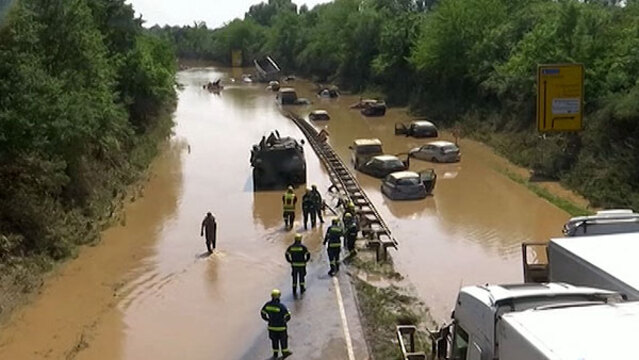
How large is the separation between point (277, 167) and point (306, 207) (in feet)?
22.0

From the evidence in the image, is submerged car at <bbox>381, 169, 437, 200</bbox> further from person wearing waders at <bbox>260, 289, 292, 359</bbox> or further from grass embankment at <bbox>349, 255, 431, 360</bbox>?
person wearing waders at <bbox>260, 289, 292, 359</bbox>

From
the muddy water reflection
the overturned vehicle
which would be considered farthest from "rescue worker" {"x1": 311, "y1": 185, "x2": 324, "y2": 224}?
the overturned vehicle

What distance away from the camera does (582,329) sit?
691 cm

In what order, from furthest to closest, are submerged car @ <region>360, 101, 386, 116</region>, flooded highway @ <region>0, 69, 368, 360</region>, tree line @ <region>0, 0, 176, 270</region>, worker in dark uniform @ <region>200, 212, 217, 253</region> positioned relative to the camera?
1. submerged car @ <region>360, 101, 386, 116</region>
2. worker in dark uniform @ <region>200, 212, 217, 253</region>
3. tree line @ <region>0, 0, 176, 270</region>
4. flooded highway @ <region>0, 69, 368, 360</region>

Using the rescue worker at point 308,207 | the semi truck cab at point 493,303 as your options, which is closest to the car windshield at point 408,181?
the rescue worker at point 308,207

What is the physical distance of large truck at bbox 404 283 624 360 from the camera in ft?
21.8

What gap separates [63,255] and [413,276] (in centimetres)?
947

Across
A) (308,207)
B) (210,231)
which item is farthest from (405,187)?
(210,231)

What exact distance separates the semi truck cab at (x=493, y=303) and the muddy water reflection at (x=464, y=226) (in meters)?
7.63

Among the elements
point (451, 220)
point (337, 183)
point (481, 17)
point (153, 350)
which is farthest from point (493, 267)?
point (481, 17)

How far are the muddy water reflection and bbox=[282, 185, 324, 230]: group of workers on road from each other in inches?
101

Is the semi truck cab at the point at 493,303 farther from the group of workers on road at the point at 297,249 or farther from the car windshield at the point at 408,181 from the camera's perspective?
the car windshield at the point at 408,181

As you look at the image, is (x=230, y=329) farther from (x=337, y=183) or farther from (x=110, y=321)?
(x=337, y=183)

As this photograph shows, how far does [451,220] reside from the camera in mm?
25984
